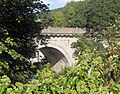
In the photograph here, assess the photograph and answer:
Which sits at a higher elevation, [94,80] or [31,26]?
[31,26]

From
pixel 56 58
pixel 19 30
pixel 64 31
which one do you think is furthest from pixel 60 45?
pixel 19 30

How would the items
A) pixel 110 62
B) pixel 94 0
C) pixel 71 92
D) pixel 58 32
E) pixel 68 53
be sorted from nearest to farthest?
1. pixel 71 92
2. pixel 110 62
3. pixel 58 32
4. pixel 68 53
5. pixel 94 0

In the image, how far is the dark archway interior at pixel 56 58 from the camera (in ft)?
85.1

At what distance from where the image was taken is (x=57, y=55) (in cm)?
2700

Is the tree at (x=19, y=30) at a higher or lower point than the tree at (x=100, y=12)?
lower

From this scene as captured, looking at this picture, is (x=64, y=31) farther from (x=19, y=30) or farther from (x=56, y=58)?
(x=19, y=30)

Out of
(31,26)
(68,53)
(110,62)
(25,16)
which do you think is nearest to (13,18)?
(25,16)

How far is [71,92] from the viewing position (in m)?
1.84

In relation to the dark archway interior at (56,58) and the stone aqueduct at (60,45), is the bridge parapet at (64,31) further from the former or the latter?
the dark archway interior at (56,58)

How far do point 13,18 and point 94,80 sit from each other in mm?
3870

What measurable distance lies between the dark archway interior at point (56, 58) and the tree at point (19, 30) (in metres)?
19.1

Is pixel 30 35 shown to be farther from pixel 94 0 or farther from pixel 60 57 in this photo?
pixel 94 0

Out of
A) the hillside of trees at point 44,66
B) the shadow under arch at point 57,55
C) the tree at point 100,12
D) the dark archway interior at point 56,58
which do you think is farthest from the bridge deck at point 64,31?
the hillside of trees at point 44,66

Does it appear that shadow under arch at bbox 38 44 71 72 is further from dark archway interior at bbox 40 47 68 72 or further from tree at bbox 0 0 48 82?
tree at bbox 0 0 48 82
